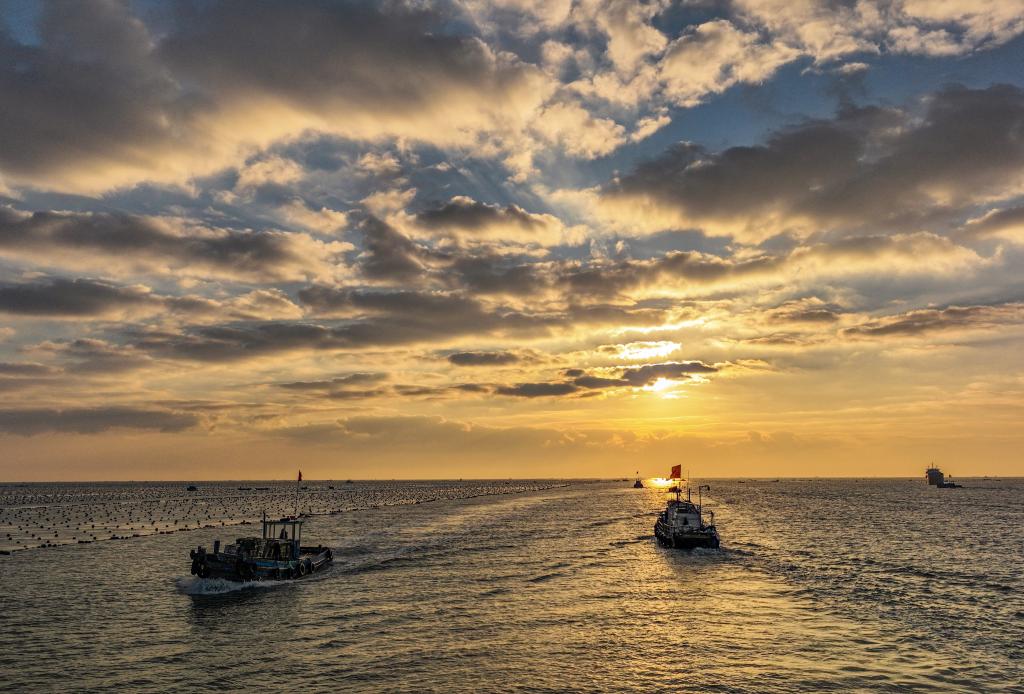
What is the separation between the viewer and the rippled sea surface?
3681cm

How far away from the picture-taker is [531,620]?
49.0 metres

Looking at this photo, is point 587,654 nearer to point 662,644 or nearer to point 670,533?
point 662,644

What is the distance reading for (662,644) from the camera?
43.1m

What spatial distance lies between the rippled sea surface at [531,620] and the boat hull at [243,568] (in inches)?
43.8

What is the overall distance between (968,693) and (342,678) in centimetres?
3160

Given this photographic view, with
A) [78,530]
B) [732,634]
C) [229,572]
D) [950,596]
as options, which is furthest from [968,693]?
[78,530]

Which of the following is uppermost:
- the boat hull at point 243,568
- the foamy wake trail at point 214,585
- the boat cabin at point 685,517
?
the boat cabin at point 685,517

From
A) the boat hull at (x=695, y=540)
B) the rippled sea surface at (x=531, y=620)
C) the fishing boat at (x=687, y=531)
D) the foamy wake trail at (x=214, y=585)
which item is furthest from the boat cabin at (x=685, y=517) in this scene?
the foamy wake trail at (x=214, y=585)

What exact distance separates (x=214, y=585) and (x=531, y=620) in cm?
3126

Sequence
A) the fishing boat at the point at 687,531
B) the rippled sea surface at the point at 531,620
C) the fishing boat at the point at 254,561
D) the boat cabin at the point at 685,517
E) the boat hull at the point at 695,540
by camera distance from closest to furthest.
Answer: the rippled sea surface at the point at 531,620
the fishing boat at the point at 254,561
the boat hull at the point at 695,540
the fishing boat at the point at 687,531
the boat cabin at the point at 685,517

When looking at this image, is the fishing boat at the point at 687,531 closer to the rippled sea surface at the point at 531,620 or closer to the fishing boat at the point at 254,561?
the rippled sea surface at the point at 531,620

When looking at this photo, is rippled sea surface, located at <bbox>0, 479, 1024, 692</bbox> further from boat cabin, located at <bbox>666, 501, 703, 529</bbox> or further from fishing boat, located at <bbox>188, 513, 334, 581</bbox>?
boat cabin, located at <bbox>666, 501, 703, 529</bbox>

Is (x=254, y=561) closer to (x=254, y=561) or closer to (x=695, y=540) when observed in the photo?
(x=254, y=561)

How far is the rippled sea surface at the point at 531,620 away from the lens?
36.8 metres
